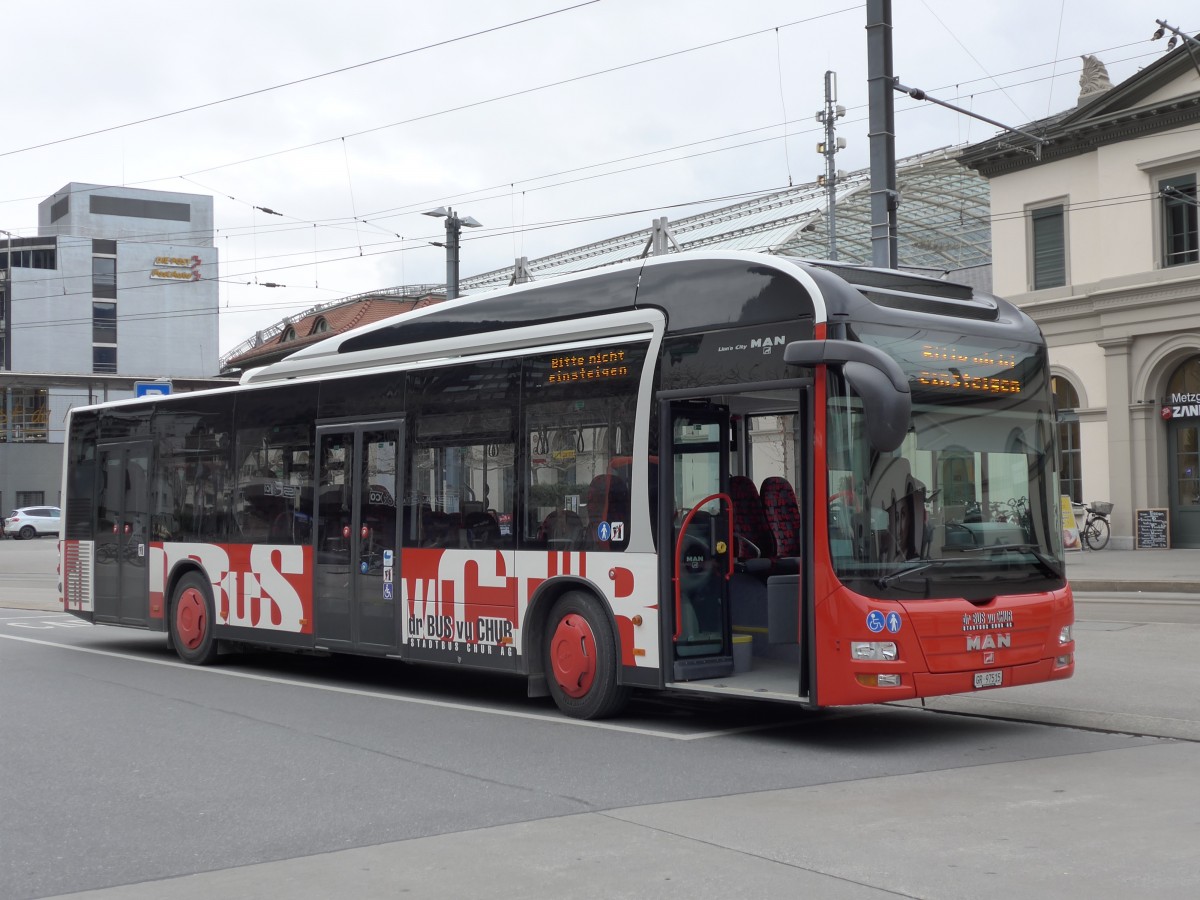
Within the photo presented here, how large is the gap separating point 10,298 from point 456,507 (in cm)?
8961

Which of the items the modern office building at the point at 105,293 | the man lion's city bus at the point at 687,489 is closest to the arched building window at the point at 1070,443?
the man lion's city bus at the point at 687,489

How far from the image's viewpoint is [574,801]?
7184mm

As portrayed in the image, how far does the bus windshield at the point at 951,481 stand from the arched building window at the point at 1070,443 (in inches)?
886

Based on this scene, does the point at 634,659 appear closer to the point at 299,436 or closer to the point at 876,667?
the point at 876,667

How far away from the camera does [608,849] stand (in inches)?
241

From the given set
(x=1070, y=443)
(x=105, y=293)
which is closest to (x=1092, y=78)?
(x=1070, y=443)

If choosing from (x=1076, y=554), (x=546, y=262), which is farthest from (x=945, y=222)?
(x=1076, y=554)

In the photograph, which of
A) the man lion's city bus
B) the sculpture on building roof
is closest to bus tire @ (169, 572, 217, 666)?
the man lion's city bus

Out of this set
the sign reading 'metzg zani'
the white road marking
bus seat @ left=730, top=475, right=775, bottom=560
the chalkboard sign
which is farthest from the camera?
the sign reading 'metzg zani'

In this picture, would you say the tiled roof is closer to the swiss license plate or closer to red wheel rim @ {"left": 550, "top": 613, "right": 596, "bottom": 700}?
red wheel rim @ {"left": 550, "top": 613, "right": 596, "bottom": 700}

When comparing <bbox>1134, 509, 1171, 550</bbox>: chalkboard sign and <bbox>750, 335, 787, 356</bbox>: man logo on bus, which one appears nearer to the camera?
<bbox>750, 335, 787, 356</bbox>: man logo on bus

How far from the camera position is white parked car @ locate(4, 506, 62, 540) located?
2596 inches

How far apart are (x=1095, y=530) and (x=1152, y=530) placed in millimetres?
1139

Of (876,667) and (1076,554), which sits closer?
(876,667)
